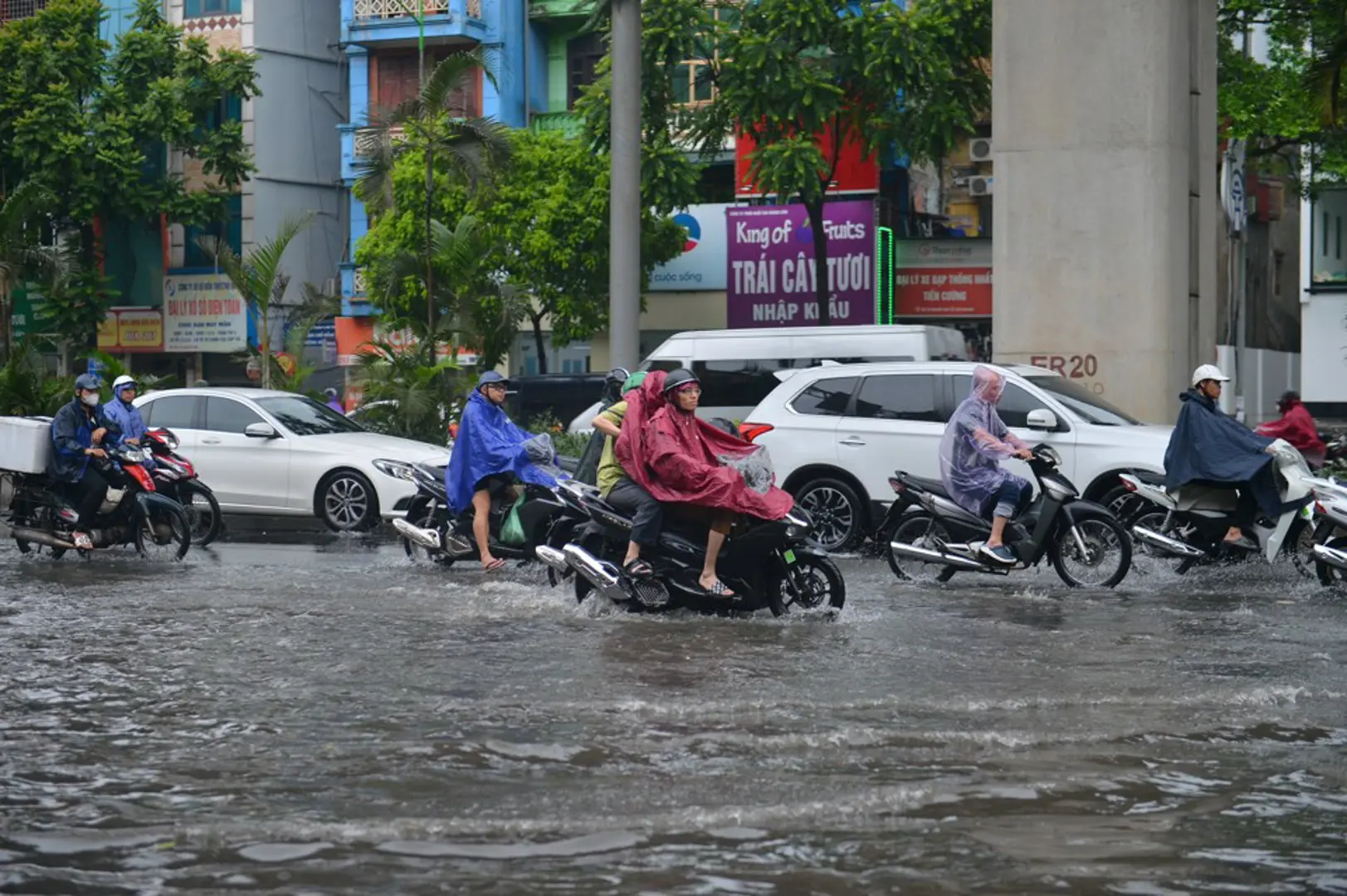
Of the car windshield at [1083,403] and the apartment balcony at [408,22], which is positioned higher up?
the apartment balcony at [408,22]

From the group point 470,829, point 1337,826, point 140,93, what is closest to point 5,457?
point 470,829

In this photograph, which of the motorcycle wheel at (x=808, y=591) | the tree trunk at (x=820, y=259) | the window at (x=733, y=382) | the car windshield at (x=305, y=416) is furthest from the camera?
the tree trunk at (x=820, y=259)

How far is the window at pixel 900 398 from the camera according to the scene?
16.4 meters

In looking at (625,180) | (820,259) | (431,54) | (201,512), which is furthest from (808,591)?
(431,54)

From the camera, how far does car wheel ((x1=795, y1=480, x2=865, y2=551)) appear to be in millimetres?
16422

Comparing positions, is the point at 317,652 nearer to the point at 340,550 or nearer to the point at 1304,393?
the point at 340,550

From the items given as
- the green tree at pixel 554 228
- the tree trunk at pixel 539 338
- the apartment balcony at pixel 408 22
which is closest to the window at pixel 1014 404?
the green tree at pixel 554 228

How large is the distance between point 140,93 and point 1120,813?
40.8m

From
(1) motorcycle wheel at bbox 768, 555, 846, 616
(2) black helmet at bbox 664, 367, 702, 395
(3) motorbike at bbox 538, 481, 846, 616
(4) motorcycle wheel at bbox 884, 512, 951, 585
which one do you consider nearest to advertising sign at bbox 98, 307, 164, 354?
(4) motorcycle wheel at bbox 884, 512, 951, 585

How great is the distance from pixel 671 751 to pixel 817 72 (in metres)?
25.8

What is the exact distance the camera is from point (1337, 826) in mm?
5891

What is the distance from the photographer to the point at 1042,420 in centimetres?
1496

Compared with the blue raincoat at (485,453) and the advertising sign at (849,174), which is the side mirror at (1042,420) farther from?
the advertising sign at (849,174)

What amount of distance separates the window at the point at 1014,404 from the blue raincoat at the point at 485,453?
13.1 feet
